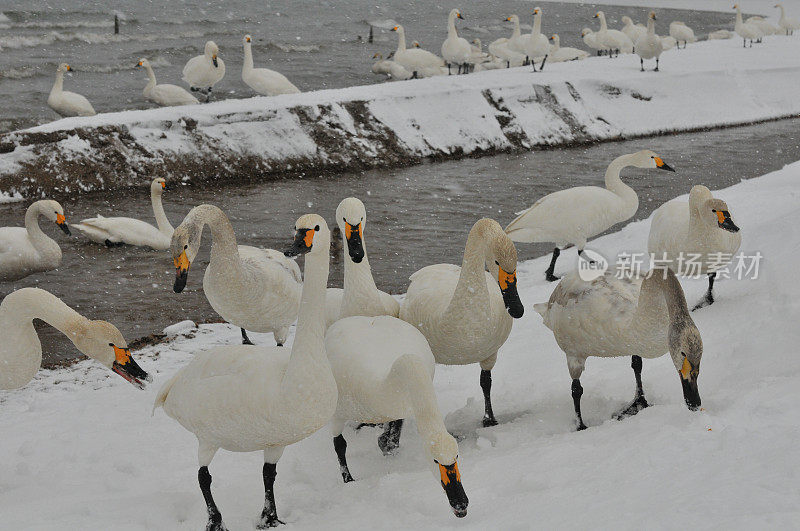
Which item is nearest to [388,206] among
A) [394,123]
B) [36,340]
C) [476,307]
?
[394,123]

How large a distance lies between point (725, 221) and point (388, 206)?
6233mm

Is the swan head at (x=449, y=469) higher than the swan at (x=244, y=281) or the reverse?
higher

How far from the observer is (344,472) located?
192 inches

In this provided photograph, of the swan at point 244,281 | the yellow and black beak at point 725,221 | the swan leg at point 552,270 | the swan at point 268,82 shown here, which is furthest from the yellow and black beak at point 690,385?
the swan at point 268,82

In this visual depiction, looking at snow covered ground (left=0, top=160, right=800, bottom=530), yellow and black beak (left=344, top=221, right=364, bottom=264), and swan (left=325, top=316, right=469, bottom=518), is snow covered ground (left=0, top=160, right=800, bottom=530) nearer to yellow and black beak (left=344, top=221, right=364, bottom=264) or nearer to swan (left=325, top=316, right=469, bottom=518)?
swan (left=325, top=316, right=469, bottom=518)

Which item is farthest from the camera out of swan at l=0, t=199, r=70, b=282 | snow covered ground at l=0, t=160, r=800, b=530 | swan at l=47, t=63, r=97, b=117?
swan at l=47, t=63, r=97, b=117

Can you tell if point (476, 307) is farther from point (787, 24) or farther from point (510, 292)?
point (787, 24)

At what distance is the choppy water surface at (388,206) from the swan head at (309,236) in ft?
13.0

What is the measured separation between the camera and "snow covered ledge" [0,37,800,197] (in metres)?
12.6

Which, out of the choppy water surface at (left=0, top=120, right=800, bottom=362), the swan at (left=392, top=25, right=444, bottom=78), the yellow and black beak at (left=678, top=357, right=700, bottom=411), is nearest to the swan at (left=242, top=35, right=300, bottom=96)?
the choppy water surface at (left=0, top=120, right=800, bottom=362)

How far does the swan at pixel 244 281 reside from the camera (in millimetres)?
6207

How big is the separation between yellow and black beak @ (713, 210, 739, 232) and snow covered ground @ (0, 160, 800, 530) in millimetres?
371

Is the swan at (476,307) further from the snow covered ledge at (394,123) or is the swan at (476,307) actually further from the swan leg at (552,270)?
the snow covered ledge at (394,123)

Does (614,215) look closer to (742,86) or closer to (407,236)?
(407,236)
